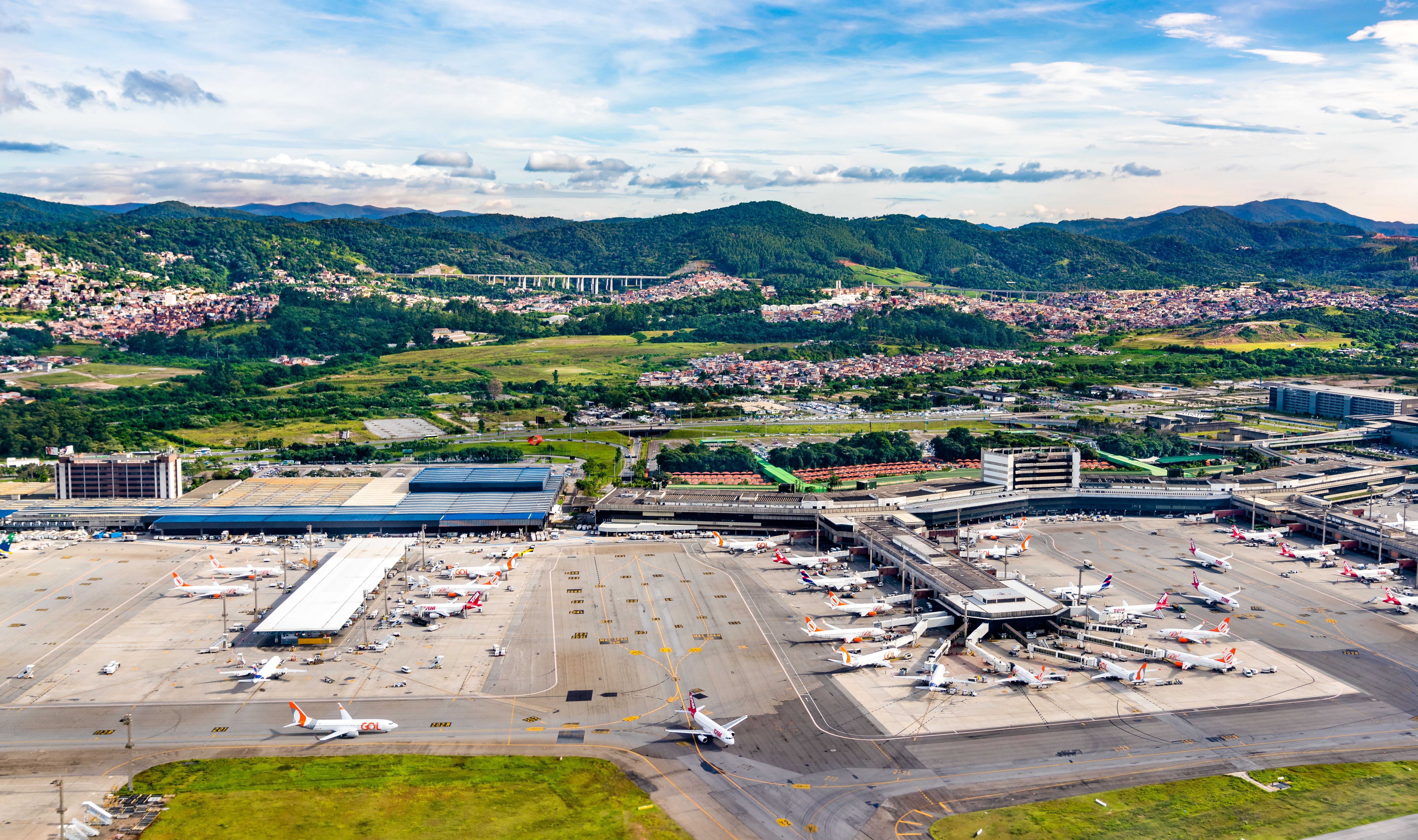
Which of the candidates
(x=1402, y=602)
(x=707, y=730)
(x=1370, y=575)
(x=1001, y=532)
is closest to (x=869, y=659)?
(x=707, y=730)

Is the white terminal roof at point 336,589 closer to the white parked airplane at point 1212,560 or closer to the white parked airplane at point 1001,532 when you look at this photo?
the white parked airplane at point 1001,532

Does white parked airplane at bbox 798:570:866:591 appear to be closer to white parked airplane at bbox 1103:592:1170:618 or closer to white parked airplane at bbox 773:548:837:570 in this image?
white parked airplane at bbox 773:548:837:570

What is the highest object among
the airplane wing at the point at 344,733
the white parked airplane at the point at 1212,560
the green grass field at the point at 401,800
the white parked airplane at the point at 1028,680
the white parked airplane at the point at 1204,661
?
the white parked airplane at the point at 1212,560

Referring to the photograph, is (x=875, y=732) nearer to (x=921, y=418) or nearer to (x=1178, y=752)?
(x=1178, y=752)

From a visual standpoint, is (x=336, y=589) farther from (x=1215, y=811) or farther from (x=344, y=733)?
(x=1215, y=811)

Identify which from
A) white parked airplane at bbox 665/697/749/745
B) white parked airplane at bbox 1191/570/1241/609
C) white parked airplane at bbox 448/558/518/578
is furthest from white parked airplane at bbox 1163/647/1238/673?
white parked airplane at bbox 448/558/518/578

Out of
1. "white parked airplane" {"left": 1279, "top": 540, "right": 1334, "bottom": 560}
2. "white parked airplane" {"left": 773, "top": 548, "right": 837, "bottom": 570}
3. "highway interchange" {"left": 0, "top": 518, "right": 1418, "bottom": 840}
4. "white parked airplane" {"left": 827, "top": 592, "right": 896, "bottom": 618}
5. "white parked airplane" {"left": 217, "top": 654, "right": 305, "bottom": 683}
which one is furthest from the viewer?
"white parked airplane" {"left": 1279, "top": 540, "right": 1334, "bottom": 560}

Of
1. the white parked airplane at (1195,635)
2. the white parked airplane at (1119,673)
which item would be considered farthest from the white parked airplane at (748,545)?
the white parked airplane at (1119,673)

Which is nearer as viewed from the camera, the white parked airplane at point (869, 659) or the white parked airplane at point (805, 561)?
the white parked airplane at point (869, 659)
